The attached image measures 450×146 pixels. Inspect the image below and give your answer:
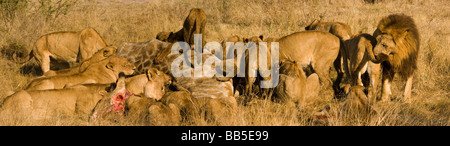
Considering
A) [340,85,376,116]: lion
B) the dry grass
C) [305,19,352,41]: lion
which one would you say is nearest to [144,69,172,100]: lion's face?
the dry grass

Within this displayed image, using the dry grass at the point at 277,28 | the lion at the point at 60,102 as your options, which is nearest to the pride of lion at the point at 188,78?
the lion at the point at 60,102

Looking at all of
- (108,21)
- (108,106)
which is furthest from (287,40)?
(108,21)

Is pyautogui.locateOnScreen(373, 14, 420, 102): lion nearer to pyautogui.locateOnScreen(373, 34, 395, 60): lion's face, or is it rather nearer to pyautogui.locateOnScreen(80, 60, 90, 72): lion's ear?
pyautogui.locateOnScreen(373, 34, 395, 60): lion's face

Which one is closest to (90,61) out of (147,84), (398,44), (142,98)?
(147,84)

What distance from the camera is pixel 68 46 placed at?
9.48 meters

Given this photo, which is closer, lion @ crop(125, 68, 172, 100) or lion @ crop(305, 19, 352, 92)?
lion @ crop(125, 68, 172, 100)

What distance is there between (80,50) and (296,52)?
153 inches

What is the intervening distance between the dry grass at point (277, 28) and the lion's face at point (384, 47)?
697mm

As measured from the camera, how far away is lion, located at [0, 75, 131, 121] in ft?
20.4

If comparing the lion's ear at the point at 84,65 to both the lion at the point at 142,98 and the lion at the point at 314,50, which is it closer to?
the lion at the point at 142,98

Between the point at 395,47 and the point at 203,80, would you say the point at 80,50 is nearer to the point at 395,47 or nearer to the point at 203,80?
the point at 203,80

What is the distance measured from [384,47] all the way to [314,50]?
1.46 meters

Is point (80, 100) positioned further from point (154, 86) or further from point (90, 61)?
point (90, 61)

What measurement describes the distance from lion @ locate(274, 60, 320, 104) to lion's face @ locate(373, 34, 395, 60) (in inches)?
37.0
